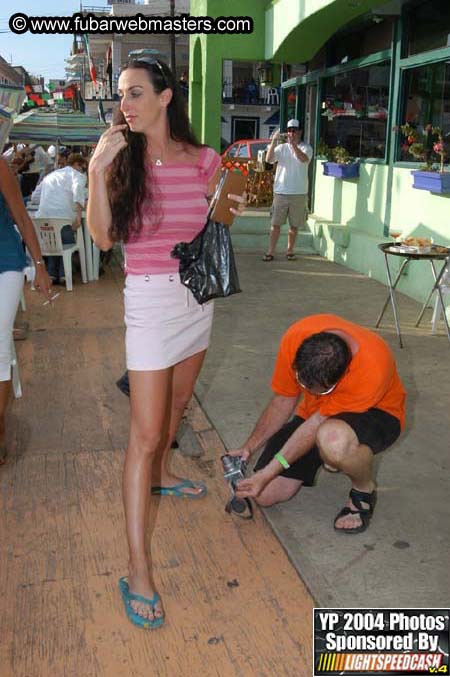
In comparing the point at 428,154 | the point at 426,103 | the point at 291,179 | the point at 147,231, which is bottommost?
the point at 291,179

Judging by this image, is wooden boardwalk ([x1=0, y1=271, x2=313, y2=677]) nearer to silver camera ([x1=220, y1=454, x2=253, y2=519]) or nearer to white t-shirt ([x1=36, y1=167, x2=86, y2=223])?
silver camera ([x1=220, y1=454, x2=253, y2=519])

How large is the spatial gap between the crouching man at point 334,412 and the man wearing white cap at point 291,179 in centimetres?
680

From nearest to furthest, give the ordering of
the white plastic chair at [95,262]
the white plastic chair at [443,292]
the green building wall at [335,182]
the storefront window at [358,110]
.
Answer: the white plastic chair at [443,292] < the green building wall at [335,182] < the white plastic chair at [95,262] < the storefront window at [358,110]

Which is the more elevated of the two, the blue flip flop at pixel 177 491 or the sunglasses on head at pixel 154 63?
the sunglasses on head at pixel 154 63

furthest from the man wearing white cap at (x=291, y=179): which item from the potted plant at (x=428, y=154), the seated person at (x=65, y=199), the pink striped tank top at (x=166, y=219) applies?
the pink striped tank top at (x=166, y=219)

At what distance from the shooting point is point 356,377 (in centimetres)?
289

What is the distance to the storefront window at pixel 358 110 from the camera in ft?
29.3

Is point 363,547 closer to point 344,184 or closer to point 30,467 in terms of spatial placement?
point 30,467

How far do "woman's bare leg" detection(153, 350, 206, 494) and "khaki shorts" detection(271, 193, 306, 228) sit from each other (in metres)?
6.83

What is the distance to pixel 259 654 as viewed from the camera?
2.33 metres

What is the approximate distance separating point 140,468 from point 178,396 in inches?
22.7

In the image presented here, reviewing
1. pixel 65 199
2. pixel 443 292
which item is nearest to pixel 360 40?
pixel 65 199

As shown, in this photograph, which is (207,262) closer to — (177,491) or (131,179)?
(131,179)

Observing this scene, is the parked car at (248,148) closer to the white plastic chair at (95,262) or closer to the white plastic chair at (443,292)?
the white plastic chair at (95,262)
